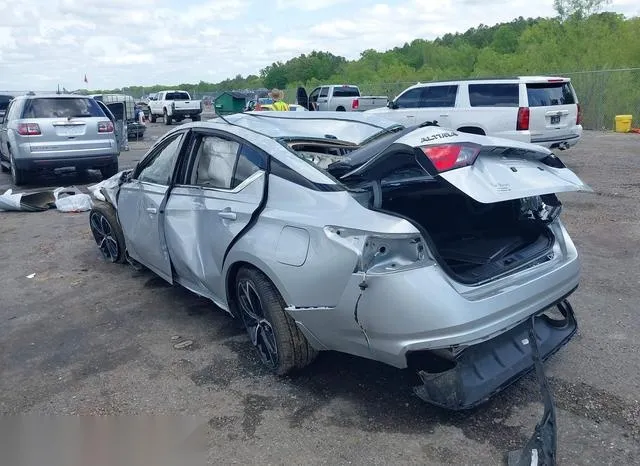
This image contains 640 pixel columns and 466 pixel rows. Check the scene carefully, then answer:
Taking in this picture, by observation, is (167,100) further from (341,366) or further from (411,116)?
(341,366)

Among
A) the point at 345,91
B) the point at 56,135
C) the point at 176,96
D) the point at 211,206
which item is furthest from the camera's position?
the point at 176,96

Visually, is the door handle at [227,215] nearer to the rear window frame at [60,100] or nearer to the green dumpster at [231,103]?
the rear window frame at [60,100]

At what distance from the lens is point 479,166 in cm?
309

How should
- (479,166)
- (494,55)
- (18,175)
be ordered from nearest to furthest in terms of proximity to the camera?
(479,166) → (18,175) → (494,55)

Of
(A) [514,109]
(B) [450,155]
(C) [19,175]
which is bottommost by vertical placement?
(C) [19,175]

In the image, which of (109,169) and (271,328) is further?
(109,169)

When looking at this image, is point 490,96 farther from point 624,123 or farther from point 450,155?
point 624,123

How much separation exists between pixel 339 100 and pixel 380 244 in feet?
80.5

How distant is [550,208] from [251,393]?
7.61 ft

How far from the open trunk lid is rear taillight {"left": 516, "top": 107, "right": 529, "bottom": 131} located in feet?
28.2

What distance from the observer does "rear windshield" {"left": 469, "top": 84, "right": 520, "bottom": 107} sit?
11.9 metres

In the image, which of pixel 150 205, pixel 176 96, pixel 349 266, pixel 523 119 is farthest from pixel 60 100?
pixel 176 96

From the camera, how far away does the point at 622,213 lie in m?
8.16

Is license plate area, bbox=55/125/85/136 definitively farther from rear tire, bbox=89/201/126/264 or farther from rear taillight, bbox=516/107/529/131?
rear taillight, bbox=516/107/529/131
